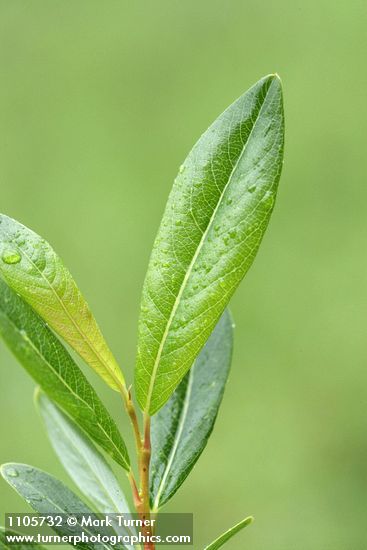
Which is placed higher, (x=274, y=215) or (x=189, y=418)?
(x=274, y=215)

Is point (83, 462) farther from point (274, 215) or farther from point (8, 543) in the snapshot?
point (274, 215)

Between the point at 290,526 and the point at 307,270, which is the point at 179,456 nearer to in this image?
the point at 290,526

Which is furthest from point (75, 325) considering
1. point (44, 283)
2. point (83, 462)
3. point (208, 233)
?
point (83, 462)

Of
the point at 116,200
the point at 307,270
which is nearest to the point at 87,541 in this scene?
the point at 307,270

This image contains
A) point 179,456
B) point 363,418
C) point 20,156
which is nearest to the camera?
point 179,456

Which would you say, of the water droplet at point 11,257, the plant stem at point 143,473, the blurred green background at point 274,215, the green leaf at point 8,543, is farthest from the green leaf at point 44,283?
the blurred green background at point 274,215
